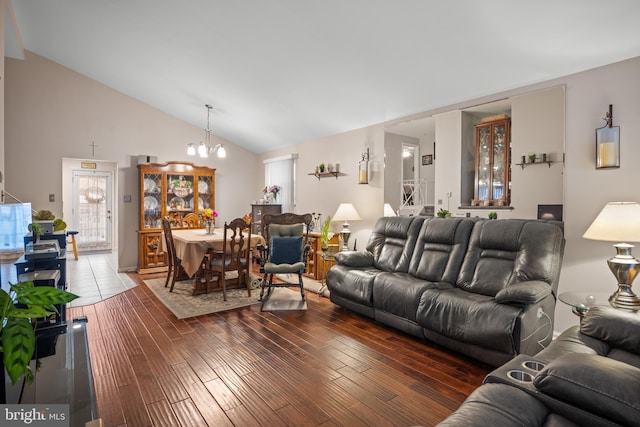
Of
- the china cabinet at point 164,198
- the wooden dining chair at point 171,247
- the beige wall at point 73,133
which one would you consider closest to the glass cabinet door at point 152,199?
the china cabinet at point 164,198

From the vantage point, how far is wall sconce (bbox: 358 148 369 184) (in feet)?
15.9

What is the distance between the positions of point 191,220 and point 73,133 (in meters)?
2.39

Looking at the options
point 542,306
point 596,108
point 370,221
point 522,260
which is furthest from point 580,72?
point 370,221

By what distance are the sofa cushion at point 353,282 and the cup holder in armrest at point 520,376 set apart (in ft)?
6.27

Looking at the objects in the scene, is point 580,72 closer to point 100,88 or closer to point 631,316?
point 631,316

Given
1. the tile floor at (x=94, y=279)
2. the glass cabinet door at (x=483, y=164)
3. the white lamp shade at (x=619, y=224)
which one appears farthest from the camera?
the tile floor at (x=94, y=279)

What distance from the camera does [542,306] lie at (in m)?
2.57

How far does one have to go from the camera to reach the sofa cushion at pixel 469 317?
2.38 metres

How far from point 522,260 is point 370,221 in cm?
227

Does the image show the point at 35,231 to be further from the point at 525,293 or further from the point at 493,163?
the point at 493,163

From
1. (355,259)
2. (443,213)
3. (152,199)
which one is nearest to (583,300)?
(443,213)

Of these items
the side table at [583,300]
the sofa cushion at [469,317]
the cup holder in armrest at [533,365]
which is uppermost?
the side table at [583,300]

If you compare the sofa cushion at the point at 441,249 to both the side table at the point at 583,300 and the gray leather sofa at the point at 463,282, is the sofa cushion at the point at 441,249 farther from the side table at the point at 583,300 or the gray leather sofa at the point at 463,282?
the side table at the point at 583,300

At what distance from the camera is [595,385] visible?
121cm
